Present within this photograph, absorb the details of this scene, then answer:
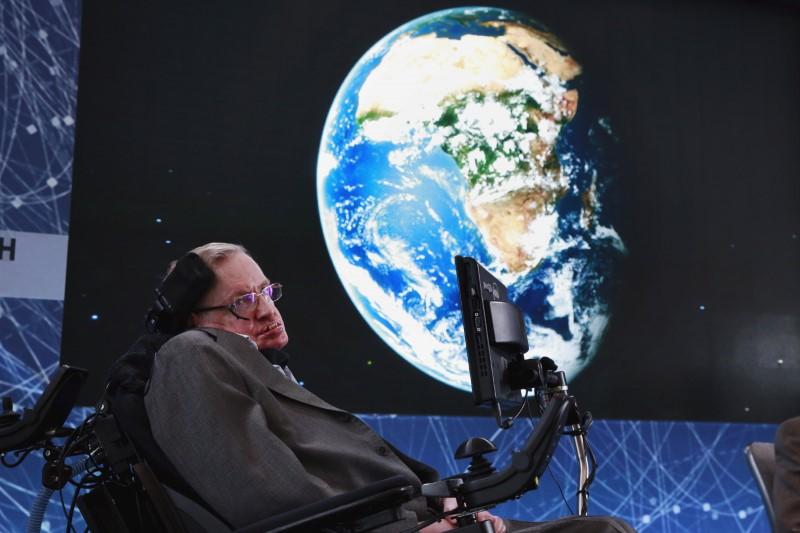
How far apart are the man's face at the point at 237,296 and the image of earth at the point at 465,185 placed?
6.45ft

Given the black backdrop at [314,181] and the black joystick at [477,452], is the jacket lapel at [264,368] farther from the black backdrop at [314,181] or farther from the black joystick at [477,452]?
Result: the black backdrop at [314,181]

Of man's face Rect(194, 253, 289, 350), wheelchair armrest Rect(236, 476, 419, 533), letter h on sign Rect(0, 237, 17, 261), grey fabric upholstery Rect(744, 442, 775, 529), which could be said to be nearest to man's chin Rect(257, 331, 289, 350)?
man's face Rect(194, 253, 289, 350)

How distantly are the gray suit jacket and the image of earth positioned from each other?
2.33m

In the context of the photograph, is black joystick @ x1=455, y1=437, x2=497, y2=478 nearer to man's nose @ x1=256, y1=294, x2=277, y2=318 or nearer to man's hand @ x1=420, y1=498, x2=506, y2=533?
man's hand @ x1=420, y1=498, x2=506, y2=533

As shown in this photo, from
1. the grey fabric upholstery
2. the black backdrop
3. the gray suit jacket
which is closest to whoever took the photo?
the gray suit jacket

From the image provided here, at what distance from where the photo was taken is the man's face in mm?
2428

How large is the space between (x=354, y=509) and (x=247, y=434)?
36 cm

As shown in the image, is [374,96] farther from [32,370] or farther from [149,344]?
[149,344]

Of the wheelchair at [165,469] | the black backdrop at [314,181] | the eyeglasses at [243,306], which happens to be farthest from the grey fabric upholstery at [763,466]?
the black backdrop at [314,181]

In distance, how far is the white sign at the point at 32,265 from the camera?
390cm

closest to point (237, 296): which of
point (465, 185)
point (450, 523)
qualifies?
point (450, 523)

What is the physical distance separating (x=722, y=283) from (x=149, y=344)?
406 centimetres

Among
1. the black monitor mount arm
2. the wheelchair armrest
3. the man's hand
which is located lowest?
the man's hand

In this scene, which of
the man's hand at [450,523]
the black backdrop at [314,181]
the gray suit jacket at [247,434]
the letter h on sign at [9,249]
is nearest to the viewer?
the gray suit jacket at [247,434]
